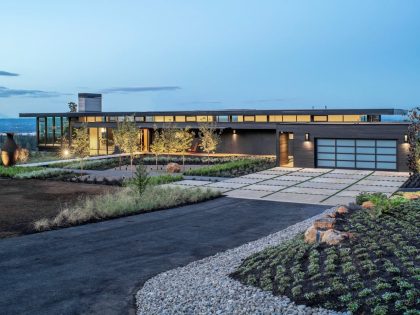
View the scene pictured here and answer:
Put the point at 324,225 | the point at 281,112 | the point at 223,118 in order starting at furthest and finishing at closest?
the point at 223,118
the point at 281,112
the point at 324,225

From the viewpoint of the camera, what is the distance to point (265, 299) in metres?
8.13

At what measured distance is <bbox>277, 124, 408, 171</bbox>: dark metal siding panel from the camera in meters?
32.4

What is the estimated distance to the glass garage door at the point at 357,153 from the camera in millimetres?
33250

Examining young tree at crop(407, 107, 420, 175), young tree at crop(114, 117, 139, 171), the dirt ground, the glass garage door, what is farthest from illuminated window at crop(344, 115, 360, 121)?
the dirt ground

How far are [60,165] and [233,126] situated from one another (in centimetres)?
1516

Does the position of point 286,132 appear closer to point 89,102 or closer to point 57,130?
point 89,102

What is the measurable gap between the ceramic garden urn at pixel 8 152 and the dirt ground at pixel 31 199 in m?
6.27

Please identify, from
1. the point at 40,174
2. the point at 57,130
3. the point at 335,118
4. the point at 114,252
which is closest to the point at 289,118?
the point at 335,118

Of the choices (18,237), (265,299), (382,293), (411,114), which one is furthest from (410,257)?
(411,114)

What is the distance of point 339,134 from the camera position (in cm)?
3472

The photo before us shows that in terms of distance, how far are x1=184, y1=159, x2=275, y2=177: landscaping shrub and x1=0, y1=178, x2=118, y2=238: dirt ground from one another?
712cm

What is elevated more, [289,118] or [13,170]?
[289,118]

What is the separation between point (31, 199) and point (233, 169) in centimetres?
1465

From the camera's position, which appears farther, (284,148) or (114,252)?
(284,148)
